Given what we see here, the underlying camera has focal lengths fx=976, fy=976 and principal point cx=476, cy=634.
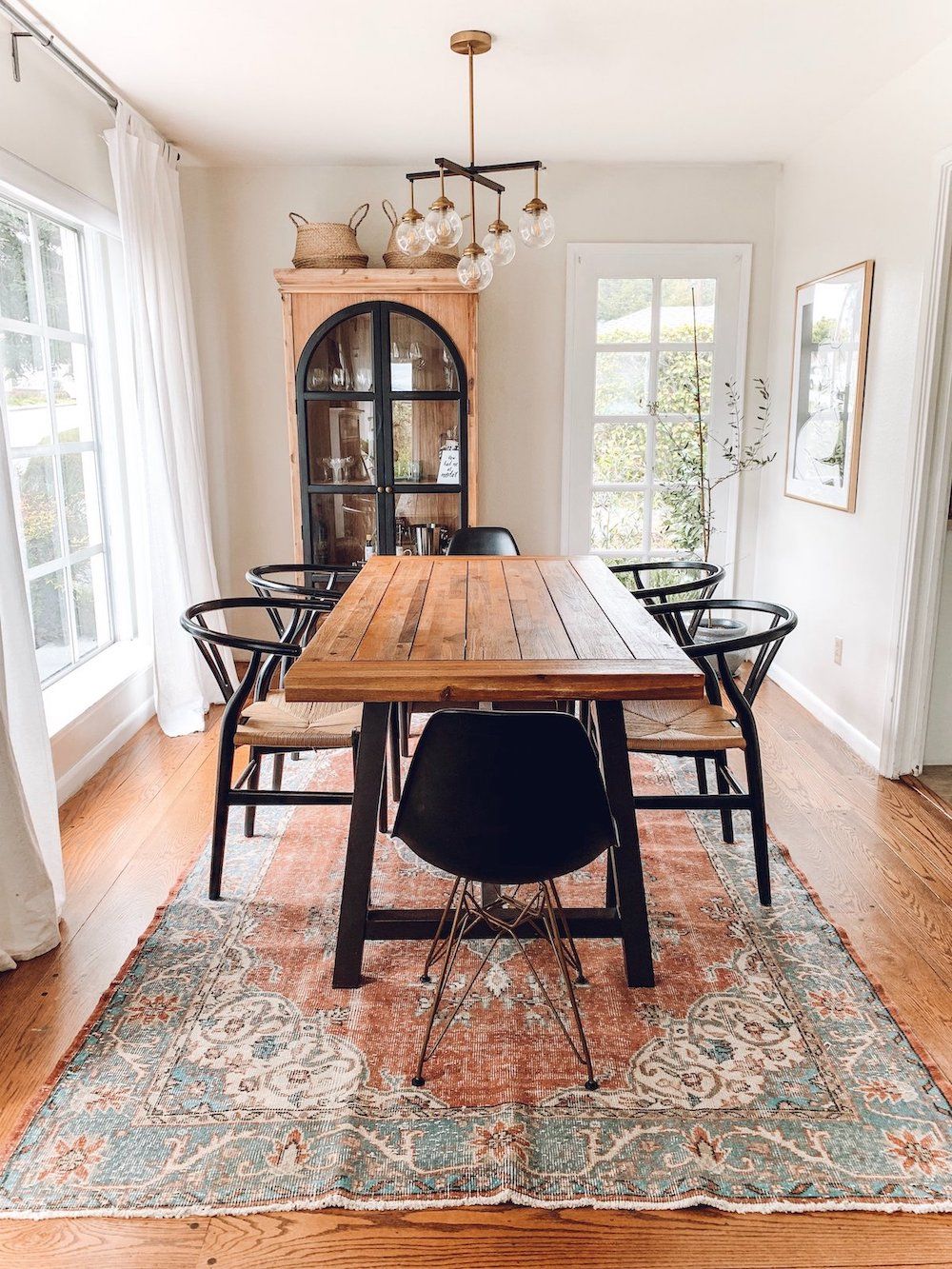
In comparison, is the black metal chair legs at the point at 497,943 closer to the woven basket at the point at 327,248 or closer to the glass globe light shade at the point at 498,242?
the glass globe light shade at the point at 498,242

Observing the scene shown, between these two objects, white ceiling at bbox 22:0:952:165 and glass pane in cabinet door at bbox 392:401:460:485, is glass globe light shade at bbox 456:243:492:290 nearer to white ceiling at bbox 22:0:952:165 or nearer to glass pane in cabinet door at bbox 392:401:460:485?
white ceiling at bbox 22:0:952:165

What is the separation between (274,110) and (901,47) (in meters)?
2.23

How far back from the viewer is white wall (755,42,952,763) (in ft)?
10.8

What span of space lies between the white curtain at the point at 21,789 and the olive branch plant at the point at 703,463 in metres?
3.29

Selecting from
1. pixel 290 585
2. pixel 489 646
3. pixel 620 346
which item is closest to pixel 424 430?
pixel 620 346

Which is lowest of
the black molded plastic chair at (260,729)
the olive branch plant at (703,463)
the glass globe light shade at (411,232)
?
the black molded plastic chair at (260,729)

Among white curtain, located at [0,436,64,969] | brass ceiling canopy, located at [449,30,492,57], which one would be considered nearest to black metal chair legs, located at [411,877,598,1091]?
white curtain, located at [0,436,64,969]

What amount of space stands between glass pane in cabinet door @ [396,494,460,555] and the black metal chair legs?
245 centimetres

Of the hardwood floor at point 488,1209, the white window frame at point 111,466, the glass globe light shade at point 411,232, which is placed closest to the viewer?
the hardwood floor at point 488,1209

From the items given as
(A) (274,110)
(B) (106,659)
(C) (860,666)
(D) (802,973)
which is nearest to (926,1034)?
(D) (802,973)

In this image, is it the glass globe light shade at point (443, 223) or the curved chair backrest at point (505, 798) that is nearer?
the curved chair backrest at point (505, 798)

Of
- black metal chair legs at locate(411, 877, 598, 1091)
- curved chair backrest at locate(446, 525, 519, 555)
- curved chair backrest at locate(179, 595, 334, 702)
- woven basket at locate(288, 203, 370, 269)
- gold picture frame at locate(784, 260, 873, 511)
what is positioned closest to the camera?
black metal chair legs at locate(411, 877, 598, 1091)

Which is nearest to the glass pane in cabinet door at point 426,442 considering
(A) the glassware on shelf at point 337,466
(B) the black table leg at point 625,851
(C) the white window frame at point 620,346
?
(A) the glassware on shelf at point 337,466

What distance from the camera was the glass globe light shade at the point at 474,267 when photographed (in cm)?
286
